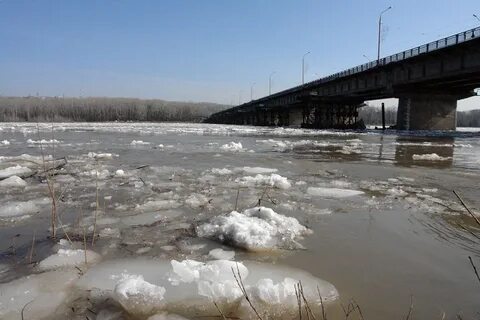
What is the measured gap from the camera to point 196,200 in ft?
20.4

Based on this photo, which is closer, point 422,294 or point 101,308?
point 101,308

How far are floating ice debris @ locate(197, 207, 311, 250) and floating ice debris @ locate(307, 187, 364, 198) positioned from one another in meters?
2.07

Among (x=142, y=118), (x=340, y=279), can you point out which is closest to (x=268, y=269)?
(x=340, y=279)

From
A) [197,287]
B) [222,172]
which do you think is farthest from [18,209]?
[222,172]

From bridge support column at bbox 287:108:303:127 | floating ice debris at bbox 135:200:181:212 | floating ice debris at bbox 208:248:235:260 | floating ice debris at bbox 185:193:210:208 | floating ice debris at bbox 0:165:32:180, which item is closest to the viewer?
floating ice debris at bbox 208:248:235:260

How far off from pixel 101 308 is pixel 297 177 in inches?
263

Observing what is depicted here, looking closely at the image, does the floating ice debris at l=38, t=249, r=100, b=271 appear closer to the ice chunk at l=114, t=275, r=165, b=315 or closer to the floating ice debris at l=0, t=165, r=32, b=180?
the ice chunk at l=114, t=275, r=165, b=315

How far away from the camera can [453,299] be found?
2.98 metres

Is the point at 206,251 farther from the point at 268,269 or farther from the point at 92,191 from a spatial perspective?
the point at 92,191

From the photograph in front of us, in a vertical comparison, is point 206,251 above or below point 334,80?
below

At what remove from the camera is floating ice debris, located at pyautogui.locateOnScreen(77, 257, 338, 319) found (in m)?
2.80

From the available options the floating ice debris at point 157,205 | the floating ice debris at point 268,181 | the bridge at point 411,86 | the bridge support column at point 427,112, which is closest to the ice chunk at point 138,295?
the floating ice debris at point 157,205

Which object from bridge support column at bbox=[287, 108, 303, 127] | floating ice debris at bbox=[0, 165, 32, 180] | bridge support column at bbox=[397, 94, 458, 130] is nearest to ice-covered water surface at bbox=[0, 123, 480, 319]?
floating ice debris at bbox=[0, 165, 32, 180]

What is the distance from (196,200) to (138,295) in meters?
3.38
